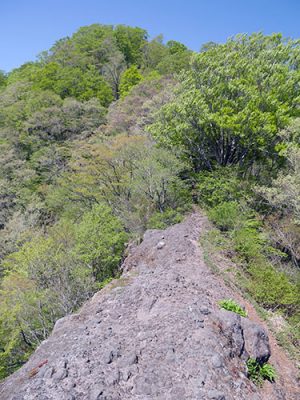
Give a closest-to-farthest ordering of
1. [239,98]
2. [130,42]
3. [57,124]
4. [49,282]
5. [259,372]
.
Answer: [259,372], [49,282], [239,98], [57,124], [130,42]

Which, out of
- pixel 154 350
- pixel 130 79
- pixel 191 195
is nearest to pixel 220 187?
pixel 191 195

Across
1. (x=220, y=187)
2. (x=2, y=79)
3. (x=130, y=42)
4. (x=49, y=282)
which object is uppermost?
(x=2, y=79)

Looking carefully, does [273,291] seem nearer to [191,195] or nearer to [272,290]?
[272,290]

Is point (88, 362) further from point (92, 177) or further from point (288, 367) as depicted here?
point (92, 177)

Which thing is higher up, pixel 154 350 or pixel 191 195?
pixel 191 195

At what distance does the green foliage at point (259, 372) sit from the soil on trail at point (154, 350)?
7.3 inches

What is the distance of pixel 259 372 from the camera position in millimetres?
8000

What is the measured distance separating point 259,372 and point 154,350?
114 inches

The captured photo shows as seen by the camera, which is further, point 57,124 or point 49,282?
point 57,124

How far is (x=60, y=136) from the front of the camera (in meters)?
36.2

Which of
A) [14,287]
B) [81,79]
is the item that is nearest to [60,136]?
[81,79]

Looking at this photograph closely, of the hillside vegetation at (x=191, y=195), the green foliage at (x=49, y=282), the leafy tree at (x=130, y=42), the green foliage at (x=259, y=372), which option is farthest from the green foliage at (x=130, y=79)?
the green foliage at (x=259, y=372)

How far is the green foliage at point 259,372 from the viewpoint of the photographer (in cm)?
782

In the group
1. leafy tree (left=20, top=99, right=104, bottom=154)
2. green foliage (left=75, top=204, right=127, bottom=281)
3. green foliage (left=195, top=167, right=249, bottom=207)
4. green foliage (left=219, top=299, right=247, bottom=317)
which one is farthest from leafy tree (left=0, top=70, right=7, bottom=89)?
green foliage (left=219, top=299, right=247, bottom=317)
